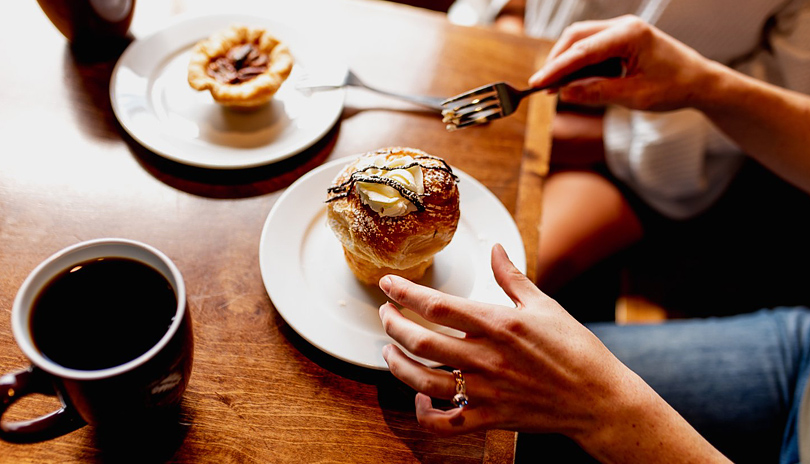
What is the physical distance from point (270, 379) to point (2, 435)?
0.36 meters

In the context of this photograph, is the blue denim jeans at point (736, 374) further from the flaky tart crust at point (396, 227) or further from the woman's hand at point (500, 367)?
the flaky tart crust at point (396, 227)

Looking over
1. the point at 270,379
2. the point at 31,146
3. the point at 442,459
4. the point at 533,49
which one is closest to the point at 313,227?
the point at 270,379

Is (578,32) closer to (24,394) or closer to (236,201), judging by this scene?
(236,201)

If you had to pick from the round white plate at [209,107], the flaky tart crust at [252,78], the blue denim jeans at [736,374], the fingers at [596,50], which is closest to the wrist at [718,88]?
the fingers at [596,50]

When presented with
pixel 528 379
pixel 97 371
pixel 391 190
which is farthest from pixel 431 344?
pixel 97 371

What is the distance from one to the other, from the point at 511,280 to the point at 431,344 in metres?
0.17

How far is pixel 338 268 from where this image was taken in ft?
3.42

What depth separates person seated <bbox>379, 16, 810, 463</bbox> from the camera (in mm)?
794

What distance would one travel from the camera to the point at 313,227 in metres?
1.08

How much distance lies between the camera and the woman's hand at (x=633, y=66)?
120 centimetres

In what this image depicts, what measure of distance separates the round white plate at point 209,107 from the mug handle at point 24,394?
1.91ft

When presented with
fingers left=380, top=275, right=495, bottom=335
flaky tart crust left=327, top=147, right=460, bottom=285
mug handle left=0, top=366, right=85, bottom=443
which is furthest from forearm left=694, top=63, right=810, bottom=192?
mug handle left=0, top=366, right=85, bottom=443

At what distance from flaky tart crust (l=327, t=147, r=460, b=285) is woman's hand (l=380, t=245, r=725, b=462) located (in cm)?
10

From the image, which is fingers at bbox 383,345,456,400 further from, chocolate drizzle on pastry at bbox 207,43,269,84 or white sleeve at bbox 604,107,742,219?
white sleeve at bbox 604,107,742,219
